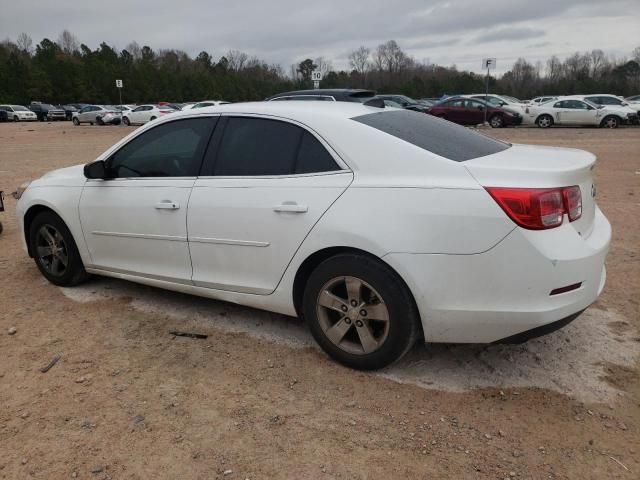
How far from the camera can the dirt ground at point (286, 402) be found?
259 centimetres

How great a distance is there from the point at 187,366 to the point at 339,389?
992 millimetres

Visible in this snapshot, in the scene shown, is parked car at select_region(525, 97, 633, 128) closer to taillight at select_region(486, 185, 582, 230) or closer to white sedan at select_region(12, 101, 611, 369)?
white sedan at select_region(12, 101, 611, 369)

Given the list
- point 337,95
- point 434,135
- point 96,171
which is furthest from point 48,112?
point 434,135

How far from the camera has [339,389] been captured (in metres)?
3.19

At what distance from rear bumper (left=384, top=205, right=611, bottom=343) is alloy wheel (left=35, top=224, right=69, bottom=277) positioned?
3.14 meters

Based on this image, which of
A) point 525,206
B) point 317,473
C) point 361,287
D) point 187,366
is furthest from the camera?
point 187,366

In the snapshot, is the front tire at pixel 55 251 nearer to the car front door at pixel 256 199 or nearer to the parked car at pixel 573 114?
the car front door at pixel 256 199

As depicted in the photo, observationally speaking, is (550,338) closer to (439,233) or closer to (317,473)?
(439,233)

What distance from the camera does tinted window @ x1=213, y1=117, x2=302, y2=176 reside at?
11.5 feet

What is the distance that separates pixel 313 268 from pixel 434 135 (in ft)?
3.66

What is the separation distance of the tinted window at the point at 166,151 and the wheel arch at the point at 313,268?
43.3 inches

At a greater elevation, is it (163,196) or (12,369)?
(163,196)

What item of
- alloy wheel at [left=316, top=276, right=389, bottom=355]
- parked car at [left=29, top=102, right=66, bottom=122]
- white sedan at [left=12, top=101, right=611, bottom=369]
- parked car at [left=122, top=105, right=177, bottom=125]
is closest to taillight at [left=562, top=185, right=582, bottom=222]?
white sedan at [left=12, top=101, right=611, bottom=369]

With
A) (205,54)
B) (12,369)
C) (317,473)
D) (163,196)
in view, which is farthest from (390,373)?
(205,54)
